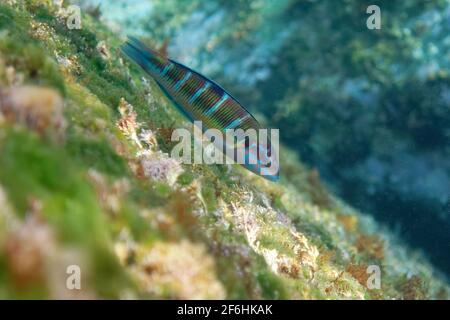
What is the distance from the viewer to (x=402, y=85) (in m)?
15.1

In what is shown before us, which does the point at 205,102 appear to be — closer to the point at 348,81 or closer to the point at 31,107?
the point at 31,107

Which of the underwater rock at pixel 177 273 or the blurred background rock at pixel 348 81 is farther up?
the blurred background rock at pixel 348 81

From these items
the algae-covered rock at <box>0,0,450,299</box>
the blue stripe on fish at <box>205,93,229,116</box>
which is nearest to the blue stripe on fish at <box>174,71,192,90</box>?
the blue stripe on fish at <box>205,93,229,116</box>

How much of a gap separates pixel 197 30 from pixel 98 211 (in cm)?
1786

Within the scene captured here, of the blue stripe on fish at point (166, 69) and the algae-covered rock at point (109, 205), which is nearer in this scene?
the algae-covered rock at point (109, 205)

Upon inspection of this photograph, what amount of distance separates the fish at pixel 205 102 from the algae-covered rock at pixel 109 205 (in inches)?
28.6

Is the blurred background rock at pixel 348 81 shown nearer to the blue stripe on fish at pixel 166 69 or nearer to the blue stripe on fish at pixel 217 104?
the blue stripe on fish at pixel 166 69

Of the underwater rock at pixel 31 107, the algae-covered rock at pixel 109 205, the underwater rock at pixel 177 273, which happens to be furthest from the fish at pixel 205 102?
the underwater rock at pixel 31 107

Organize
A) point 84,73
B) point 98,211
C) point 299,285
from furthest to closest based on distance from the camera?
1. point 84,73
2. point 299,285
3. point 98,211

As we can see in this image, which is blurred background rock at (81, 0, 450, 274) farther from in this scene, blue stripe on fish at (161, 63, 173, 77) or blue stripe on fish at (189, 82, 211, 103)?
blue stripe on fish at (189, 82, 211, 103)

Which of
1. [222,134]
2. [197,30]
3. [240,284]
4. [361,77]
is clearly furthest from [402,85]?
[240,284]

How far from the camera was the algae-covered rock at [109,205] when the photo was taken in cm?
316

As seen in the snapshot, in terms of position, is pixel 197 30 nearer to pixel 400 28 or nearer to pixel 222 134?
pixel 400 28
